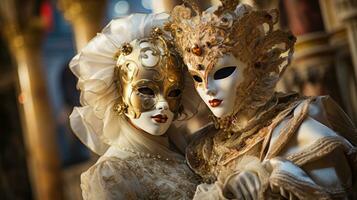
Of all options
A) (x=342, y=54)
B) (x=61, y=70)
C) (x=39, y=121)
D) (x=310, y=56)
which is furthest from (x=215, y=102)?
(x=61, y=70)

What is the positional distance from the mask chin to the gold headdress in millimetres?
348

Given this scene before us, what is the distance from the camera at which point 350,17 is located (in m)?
7.43

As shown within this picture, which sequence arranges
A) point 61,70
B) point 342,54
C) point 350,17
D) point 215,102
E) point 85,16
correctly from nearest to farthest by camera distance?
1. point 215,102
2. point 350,17
3. point 342,54
4. point 85,16
5. point 61,70

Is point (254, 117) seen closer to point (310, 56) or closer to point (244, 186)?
point (244, 186)

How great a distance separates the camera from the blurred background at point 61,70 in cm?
841

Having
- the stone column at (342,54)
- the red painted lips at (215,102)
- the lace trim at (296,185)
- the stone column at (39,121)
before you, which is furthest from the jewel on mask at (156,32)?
the stone column at (39,121)

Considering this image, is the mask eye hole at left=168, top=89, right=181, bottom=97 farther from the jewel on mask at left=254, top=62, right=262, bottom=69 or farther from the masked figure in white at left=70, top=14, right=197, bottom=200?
the jewel on mask at left=254, top=62, right=262, bottom=69

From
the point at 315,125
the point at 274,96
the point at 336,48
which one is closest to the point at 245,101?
the point at 274,96

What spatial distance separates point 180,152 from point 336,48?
489 centimetres

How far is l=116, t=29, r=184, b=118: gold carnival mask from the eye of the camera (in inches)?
149

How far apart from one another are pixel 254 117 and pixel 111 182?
748 millimetres

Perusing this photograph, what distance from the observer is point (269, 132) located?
338cm

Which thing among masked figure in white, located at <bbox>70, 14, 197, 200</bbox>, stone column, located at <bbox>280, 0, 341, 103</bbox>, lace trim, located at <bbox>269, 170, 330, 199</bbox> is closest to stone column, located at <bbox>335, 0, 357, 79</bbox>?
stone column, located at <bbox>280, 0, 341, 103</bbox>

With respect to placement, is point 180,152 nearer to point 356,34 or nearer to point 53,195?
point 356,34
